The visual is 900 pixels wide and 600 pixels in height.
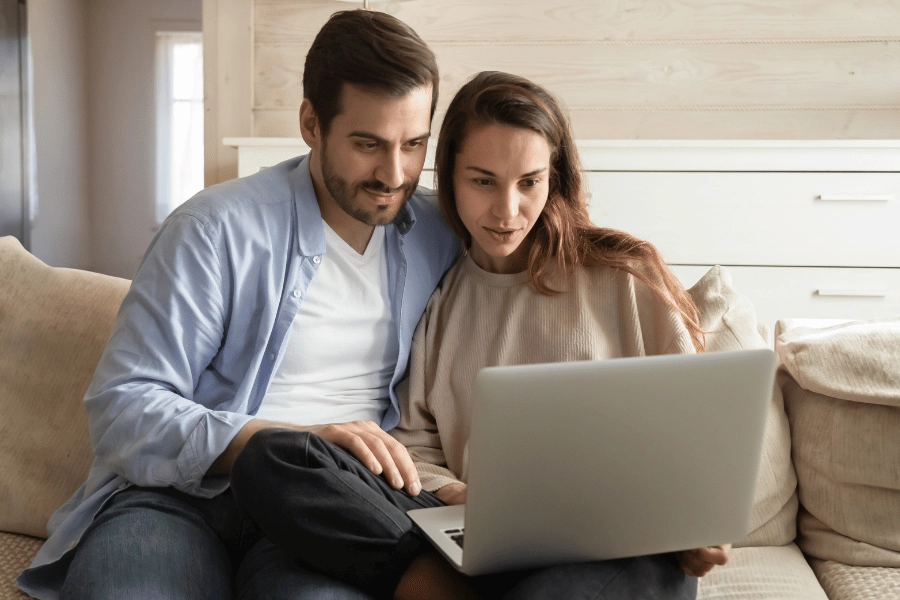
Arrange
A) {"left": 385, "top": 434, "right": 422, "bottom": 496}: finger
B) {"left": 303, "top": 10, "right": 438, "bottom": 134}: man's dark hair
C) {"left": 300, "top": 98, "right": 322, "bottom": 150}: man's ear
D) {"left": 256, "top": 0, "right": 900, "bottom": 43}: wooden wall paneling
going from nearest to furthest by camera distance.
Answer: {"left": 385, "top": 434, "right": 422, "bottom": 496}: finger, {"left": 303, "top": 10, "right": 438, "bottom": 134}: man's dark hair, {"left": 300, "top": 98, "right": 322, "bottom": 150}: man's ear, {"left": 256, "top": 0, "right": 900, "bottom": 43}: wooden wall paneling

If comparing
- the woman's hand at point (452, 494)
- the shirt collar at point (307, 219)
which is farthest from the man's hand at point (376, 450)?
the shirt collar at point (307, 219)

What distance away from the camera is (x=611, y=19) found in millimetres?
2691

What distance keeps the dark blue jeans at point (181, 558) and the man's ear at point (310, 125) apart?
1.94 feet

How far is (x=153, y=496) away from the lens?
1.13 m

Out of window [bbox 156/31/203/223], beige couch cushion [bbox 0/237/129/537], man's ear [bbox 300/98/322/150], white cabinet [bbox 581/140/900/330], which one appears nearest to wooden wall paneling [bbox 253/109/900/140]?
white cabinet [bbox 581/140/900/330]

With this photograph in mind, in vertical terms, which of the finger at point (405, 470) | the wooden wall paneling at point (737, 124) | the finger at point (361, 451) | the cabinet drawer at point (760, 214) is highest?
the wooden wall paneling at point (737, 124)

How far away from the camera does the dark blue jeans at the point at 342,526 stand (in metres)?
0.94

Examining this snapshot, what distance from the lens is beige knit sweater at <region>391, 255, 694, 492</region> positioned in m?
1.33

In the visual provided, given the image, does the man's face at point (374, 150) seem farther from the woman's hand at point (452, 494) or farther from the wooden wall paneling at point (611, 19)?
the wooden wall paneling at point (611, 19)

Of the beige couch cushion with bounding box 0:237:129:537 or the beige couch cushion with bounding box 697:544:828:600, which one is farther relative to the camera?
the beige couch cushion with bounding box 0:237:129:537

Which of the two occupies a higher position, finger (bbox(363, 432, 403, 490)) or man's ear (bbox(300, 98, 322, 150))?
man's ear (bbox(300, 98, 322, 150))

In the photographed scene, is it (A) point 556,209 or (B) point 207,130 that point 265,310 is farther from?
(B) point 207,130

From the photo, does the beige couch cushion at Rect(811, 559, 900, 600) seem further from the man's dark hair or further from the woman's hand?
the man's dark hair

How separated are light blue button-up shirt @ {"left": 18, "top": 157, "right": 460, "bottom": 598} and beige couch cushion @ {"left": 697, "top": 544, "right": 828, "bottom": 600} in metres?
0.54
